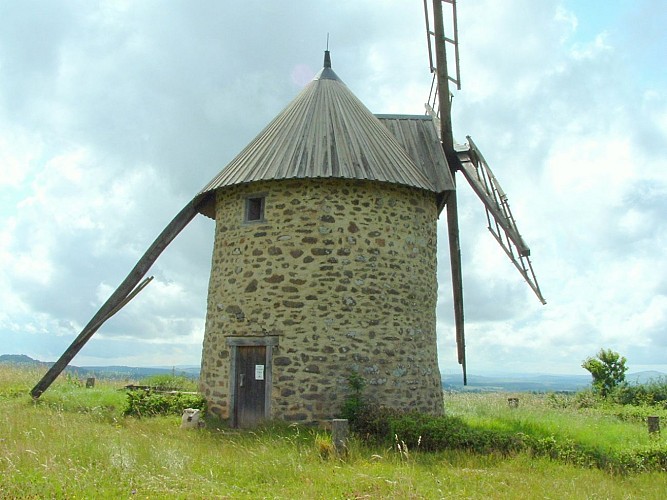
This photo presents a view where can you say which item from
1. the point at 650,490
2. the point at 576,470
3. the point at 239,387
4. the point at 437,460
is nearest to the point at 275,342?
the point at 239,387

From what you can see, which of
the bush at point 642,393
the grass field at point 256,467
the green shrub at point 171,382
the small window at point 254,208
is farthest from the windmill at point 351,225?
the bush at point 642,393

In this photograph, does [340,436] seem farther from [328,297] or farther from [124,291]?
[124,291]

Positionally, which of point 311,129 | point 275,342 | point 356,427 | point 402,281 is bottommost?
point 356,427

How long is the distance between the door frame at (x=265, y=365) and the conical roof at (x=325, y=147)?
290 cm

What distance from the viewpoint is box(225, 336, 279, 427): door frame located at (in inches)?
444

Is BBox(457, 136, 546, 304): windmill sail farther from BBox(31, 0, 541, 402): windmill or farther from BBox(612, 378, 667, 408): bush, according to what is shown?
BBox(612, 378, 667, 408): bush

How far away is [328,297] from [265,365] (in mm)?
1636

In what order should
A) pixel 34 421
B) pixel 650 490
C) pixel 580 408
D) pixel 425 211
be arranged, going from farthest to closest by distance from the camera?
pixel 580 408 < pixel 425 211 < pixel 34 421 < pixel 650 490

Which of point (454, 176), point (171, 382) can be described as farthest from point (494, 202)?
point (171, 382)

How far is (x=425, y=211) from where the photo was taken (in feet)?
42.0

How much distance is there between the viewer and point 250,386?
11.6 m

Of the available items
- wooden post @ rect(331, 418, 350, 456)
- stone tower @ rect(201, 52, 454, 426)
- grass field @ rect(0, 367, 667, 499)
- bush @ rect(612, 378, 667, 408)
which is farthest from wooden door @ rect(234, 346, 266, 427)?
bush @ rect(612, 378, 667, 408)

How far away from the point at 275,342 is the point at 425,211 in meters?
3.96

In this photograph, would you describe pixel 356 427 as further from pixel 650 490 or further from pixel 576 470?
pixel 650 490
